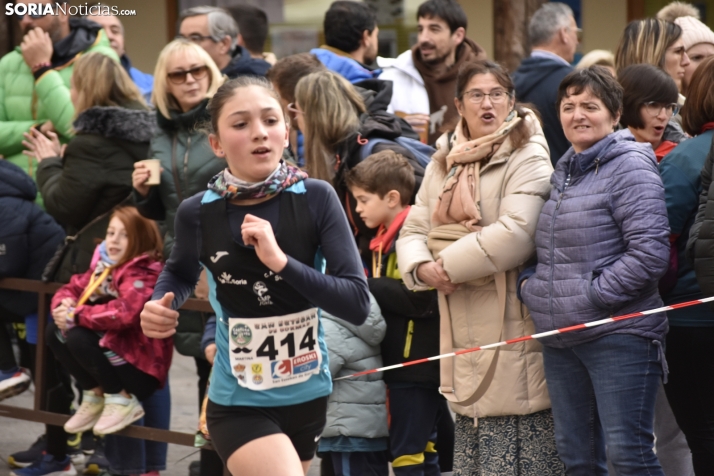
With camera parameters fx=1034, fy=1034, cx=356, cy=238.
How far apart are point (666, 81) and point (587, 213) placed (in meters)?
0.92

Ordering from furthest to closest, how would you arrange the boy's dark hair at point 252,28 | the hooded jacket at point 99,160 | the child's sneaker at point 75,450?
1. the boy's dark hair at point 252,28
2. the child's sneaker at point 75,450
3. the hooded jacket at point 99,160

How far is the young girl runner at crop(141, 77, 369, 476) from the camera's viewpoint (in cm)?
356

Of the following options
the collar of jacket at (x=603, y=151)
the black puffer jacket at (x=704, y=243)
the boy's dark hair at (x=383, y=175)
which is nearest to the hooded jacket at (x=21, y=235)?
the boy's dark hair at (x=383, y=175)

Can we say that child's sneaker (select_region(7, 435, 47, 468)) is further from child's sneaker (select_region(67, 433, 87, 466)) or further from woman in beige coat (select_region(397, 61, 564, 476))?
woman in beige coat (select_region(397, 61, 564, 476))

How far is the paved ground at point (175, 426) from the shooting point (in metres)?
6.34

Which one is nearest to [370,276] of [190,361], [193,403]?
[193,403]

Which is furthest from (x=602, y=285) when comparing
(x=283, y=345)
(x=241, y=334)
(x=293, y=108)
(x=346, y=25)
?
(x=346, y=25)

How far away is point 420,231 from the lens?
479 centimetres

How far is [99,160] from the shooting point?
5.72m

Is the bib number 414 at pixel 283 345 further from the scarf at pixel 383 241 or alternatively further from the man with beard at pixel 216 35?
the man with beard at pixel 216 35

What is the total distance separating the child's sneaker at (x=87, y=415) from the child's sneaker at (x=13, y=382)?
2.77ft

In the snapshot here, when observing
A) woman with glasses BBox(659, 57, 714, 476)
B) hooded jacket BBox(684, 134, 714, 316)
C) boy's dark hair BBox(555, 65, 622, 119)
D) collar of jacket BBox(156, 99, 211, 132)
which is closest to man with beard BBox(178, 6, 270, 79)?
collar of jacket BBox(156, 99, 211, 132)

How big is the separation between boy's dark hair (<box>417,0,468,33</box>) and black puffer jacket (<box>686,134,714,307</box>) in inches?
122

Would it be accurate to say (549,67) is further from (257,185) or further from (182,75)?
(257,185)
